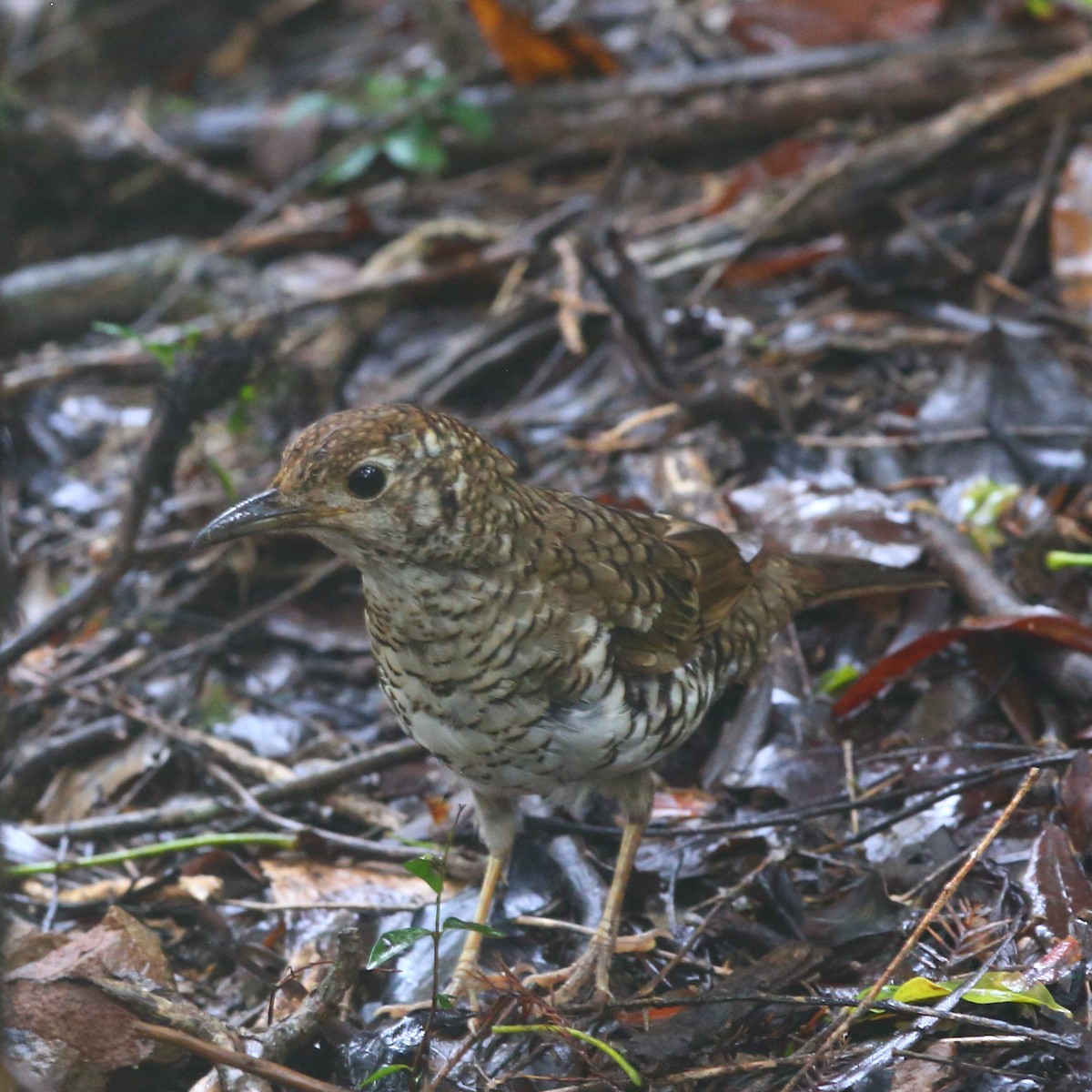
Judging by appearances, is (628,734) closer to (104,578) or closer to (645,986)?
(645,986)

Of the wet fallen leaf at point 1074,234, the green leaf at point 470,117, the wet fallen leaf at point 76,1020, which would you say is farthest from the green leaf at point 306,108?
the wet fallen leaf at point 76,1020

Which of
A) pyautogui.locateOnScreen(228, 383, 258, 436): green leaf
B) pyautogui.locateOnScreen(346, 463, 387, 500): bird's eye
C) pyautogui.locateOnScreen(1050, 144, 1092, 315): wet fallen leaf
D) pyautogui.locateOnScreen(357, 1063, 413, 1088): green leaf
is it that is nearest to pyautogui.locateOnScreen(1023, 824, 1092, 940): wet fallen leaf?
pyautogui.locateOnScreen(357, 1063, 413, 1088): green leaf

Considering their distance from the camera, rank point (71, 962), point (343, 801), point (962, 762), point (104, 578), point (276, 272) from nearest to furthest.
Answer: point (71, 962)
point (962, 762)
point (343, 801)
point (104, 578)
point (276, 272)

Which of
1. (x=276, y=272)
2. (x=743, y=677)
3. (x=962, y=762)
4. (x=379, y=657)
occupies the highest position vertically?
(x=379, y=657)

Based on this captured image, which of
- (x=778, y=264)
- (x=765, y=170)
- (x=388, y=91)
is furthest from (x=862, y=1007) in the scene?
(x=388, y=91)

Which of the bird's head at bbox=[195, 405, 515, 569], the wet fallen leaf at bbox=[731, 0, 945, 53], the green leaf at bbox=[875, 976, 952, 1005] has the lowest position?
the green leaf at bbox=[875, 976, 952, 1005]

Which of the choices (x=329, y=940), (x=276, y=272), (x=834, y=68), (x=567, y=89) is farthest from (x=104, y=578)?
(x=834, y=68)

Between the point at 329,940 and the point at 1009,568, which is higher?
the point at 329,940

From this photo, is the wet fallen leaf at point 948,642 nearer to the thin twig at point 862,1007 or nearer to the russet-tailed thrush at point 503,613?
the russet-tailed thrush at point 503,613

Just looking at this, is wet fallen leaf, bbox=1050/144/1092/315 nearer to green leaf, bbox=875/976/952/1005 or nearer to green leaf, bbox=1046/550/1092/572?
green leaf, bbox=1046/550/1092/572
